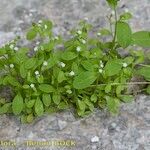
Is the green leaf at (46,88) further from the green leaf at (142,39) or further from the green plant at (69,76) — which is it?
the green leaf at (142,39)

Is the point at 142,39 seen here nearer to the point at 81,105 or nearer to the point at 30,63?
the point at 81,105

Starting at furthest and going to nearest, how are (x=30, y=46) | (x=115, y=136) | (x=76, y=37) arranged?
1. (x=30, y=46)
2. (x=76, y=37)
3. (x=115, y=136)

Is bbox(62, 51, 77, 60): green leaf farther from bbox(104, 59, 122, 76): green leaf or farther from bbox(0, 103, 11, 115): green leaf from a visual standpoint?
bbox(0, 103, 11, 115): green leaf

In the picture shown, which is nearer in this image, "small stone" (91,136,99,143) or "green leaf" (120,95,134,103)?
"small stone" (91,136,99,143)

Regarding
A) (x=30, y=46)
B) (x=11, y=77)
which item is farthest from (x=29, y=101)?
(x=30, y=46)

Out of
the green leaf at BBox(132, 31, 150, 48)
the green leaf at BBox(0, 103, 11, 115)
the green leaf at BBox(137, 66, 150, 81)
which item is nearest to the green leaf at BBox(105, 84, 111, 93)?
the green leaf at BBox(137, 66, 150, 81)

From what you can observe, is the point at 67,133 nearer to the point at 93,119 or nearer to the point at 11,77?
the point at 93,119
